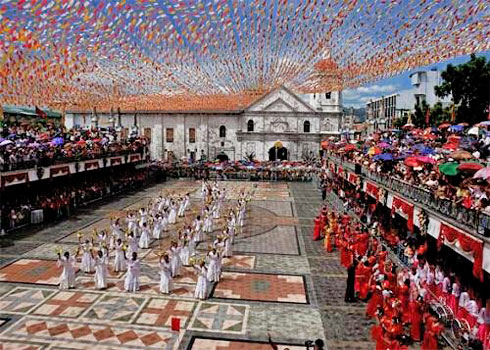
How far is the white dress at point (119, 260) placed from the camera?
1705 centimetres

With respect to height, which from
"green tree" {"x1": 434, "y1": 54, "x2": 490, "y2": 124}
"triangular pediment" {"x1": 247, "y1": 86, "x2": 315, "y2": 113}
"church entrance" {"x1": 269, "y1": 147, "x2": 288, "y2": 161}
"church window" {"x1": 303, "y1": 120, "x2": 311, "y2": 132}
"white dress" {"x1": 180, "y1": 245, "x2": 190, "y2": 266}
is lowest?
"white dress" {"x1": 180, "y1": 245, "x2": 190, "y2": 266}

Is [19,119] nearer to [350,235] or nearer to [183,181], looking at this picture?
[183,181]

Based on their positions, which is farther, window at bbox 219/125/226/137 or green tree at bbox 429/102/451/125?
window at bbox 219/125/226/137

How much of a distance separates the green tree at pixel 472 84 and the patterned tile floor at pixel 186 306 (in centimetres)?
1761

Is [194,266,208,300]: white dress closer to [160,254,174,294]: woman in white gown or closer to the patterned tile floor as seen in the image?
the patterned tile floor

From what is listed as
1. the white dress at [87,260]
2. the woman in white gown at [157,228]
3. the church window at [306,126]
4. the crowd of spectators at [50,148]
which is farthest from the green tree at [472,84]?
the church window at [306,126]

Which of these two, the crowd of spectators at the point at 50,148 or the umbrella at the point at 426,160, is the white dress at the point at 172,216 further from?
the umbrella at the point at 426,160

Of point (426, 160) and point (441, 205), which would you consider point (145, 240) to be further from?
point (441, 205)

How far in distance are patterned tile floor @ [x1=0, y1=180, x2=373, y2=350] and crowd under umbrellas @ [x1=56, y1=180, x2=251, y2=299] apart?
413mm

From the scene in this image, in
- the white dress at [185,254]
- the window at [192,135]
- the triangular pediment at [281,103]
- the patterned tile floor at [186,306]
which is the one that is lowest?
the patterned tile floor at [186,306]

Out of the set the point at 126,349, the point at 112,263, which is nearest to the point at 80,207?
the point at 112,263

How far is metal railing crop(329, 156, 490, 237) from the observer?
10766 millimetres

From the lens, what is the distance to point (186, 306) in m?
13.8

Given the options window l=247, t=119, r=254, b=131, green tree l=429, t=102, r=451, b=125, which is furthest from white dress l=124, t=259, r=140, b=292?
window l=247, t=119, r=254, b=131
